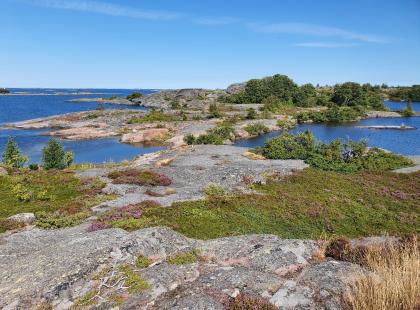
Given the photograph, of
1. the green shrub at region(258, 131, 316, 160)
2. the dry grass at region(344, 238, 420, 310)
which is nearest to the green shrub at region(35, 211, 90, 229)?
the dry grass at region(344, 238, 420, 310)

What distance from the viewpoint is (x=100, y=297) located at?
14406mm

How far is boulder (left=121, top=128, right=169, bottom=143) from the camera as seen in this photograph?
79125 mm

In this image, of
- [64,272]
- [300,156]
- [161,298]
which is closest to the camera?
[161,298]

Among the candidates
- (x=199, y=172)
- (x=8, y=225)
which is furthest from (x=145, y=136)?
(x=8, y=225)

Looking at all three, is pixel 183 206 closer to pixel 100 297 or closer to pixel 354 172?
pixel 100 297

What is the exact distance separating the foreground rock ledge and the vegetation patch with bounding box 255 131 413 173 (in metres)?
23.8

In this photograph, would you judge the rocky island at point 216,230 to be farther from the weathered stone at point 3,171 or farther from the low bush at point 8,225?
the weathered stone at point 3,171

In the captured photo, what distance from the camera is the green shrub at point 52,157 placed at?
1821 inches

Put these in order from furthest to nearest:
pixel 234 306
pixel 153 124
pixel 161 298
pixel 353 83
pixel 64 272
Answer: pixel 353 83 → pixel 153 124 → pixel 64 272 → pixel 161 298 → pixel 234 306

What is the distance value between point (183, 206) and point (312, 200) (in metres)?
10.2

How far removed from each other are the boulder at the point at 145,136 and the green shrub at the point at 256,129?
1792cm

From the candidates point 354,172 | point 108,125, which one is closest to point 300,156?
point 354,172

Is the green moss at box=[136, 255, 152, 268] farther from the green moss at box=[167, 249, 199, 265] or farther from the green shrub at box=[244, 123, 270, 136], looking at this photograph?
the green shrub at box=[244, 123, 270, 136]

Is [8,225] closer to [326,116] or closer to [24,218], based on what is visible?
[24,218]
